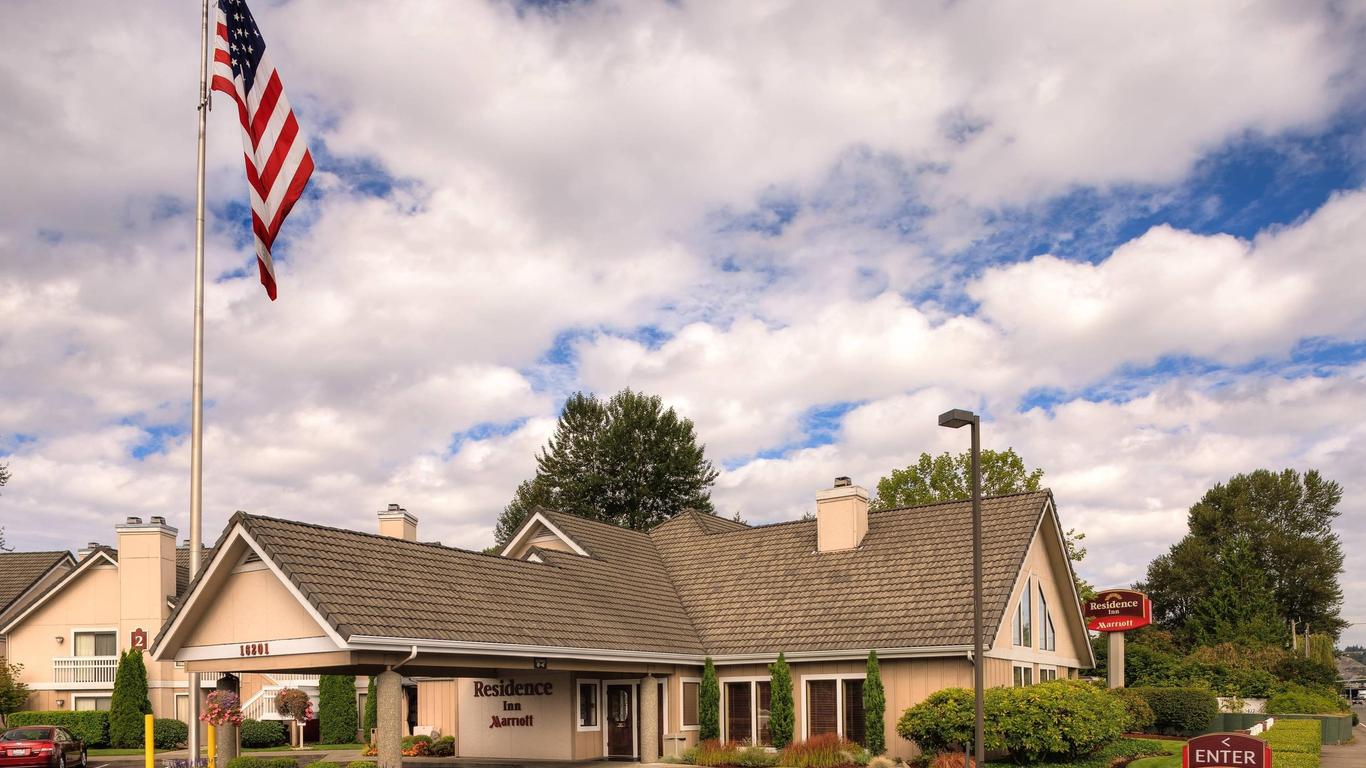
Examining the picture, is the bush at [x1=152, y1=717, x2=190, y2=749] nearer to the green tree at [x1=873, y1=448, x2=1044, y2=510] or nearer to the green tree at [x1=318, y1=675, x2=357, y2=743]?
the green tree at [x1=318, y1=675, x2=357, y2=743]

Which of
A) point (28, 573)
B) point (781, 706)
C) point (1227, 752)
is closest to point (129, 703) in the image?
point (28, 573)

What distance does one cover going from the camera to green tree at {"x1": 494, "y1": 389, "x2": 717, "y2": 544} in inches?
2603

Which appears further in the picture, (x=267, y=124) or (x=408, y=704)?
(x=408, y=704)

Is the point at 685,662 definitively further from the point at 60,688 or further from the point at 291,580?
the point at 60,688

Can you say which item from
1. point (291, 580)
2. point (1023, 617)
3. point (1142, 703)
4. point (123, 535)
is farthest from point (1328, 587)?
point (291, 580)

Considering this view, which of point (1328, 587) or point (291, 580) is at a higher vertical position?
point (291, 580)

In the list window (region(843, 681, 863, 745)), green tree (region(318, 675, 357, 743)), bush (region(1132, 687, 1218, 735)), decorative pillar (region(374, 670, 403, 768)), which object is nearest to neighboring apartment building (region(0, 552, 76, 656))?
green tree (region(318, 675, 357, 743))

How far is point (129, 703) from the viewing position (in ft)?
135

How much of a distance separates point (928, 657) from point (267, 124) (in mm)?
19024

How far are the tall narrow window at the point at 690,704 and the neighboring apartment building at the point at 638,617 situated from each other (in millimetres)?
72

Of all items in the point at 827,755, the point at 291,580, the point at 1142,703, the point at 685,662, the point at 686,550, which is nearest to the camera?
the point at 291,580

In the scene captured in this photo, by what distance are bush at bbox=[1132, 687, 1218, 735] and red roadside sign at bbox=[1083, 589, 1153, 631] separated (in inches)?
122

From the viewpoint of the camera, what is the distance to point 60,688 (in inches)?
1753

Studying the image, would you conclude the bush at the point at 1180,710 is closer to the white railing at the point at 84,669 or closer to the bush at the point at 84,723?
the bush at the point at 84,723
